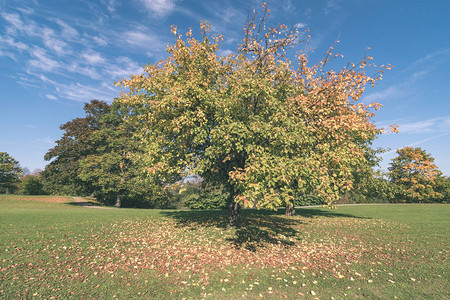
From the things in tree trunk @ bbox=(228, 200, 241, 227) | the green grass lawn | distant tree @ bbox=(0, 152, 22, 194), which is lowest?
the green grass lawn

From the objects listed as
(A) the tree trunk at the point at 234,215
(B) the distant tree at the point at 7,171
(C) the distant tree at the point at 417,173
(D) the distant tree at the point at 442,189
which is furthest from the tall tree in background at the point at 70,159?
(D) the distant tree at the point at 442,189

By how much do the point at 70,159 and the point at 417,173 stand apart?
2766 inches

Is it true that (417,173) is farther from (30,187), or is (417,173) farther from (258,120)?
(30,187)

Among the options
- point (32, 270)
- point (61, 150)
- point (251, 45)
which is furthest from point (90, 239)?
point (61, 150)

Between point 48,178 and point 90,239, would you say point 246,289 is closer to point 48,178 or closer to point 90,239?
point 90,239

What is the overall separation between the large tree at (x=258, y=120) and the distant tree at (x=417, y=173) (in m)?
51.7

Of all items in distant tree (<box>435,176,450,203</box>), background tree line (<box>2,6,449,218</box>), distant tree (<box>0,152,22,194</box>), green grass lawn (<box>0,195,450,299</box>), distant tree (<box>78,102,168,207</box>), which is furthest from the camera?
distant tree (<box>435,176,450,203</box>)

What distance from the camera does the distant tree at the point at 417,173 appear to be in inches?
1965

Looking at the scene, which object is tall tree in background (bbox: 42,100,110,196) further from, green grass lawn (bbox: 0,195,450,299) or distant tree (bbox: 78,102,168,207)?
green grass lawn (bbox: 0,195,450,299)

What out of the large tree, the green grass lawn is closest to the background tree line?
the large tree

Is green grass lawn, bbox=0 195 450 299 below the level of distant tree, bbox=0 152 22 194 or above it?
below

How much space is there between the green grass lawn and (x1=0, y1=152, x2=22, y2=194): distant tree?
42.3 m

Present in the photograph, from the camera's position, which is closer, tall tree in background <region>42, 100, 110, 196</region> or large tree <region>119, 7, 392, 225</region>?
large tree <region>119, 7, 392, 225</region>

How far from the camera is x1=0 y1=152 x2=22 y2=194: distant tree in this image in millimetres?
43688
